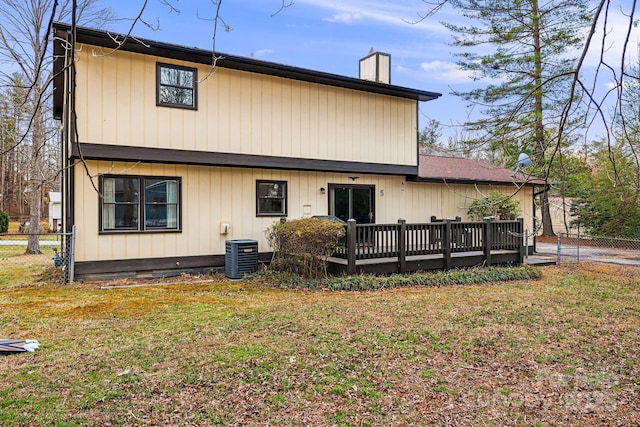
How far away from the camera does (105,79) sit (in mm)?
8625

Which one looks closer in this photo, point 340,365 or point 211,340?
point 340,365

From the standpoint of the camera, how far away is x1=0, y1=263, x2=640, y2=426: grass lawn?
327cm

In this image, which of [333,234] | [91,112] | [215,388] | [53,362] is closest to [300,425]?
[215,388]

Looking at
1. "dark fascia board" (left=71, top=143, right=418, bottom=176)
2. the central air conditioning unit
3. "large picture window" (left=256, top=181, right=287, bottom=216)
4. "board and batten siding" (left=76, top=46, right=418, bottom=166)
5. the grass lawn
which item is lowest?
the grass lawn

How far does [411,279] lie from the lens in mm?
9055

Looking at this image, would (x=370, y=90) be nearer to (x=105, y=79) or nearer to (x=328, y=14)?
(x=105, y=79)

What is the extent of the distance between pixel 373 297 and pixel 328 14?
5060 millimetres

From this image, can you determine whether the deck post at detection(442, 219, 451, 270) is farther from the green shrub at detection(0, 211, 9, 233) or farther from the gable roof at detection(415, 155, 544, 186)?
the green shrub at detection(0, 211, 9, 233)

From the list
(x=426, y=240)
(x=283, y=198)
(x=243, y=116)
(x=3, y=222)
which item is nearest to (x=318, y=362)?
(x=426, y=240)

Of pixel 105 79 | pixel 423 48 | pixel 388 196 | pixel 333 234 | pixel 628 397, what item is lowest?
pixel 628 397

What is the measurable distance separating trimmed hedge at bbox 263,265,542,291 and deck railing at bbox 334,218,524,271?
0.47 m

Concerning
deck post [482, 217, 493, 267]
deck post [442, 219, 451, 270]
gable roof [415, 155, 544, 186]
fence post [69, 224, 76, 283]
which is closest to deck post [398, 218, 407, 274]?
deck post [442, 219, 451, 270]

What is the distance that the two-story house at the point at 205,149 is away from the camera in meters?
8.66

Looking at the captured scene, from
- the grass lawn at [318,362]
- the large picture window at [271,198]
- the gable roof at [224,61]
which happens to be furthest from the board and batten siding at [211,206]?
the gable roof at [224,61]
